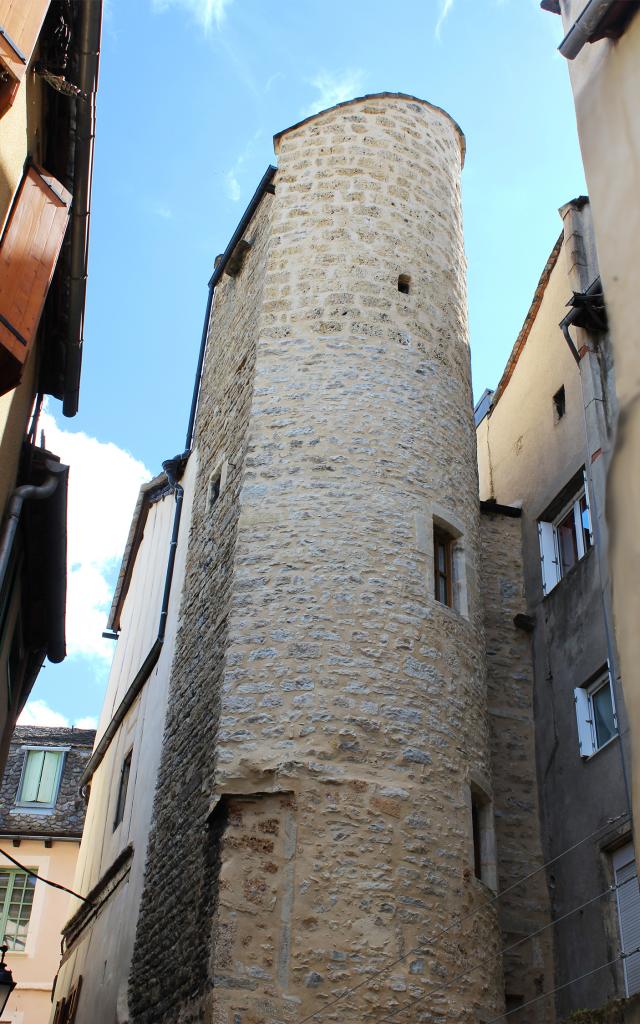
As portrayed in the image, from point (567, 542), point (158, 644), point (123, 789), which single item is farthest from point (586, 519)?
point (123, 789)

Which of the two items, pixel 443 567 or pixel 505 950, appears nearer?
pixel 505 950

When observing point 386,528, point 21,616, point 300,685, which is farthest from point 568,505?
point 21,616

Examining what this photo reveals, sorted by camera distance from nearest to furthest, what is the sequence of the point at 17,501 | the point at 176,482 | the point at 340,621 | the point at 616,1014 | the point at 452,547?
the point at 616,1014, the point at 17,501, the point at 340,621, the point at 452,547, the point at 176,482

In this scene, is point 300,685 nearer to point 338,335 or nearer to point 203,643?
point 203,643

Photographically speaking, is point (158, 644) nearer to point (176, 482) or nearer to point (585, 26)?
point (176, 482)

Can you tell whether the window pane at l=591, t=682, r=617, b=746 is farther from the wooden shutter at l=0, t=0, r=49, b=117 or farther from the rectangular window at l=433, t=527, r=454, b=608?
the wooden shutter at l=0, t=0, r=49, b=117

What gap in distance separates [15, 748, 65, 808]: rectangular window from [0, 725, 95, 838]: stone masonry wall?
83 millimetres

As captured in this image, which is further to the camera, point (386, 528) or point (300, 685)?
point (386, 528)

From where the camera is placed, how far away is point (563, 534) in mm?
12094

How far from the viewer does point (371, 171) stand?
41.9 ft

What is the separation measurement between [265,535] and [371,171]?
4.91 m

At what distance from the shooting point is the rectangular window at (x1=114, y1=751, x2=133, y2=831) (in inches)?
521

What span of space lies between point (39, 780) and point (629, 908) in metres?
12.4

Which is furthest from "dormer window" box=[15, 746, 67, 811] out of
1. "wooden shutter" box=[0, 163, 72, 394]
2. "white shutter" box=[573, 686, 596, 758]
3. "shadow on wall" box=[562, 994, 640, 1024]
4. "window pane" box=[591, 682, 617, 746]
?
"shadow on wall" box=[562, 994, 640, 1024]
